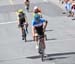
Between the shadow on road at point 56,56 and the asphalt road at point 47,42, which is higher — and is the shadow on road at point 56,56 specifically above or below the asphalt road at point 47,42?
above

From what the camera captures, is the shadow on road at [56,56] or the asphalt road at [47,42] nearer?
the shadow on road at [56,56]

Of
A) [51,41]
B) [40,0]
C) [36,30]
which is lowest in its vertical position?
[40,0]

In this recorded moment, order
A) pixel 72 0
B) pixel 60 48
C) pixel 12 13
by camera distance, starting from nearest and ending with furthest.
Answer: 1. pixel 60 48
2. pixel 72 0
3. pixel 12 13

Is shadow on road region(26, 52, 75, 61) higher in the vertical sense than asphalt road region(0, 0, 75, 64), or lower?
higher

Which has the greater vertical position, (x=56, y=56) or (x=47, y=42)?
(x=56, y=56)

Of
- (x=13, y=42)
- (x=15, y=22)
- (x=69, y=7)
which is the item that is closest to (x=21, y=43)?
(x=13, y=42)

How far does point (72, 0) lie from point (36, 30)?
56.7 feet

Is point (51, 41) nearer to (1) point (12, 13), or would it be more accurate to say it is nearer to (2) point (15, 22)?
(2) point (15, 22)

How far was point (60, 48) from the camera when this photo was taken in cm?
1948

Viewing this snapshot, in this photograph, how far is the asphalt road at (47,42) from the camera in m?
17.3

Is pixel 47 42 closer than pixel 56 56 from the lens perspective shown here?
No

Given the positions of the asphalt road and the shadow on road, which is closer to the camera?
the shadow on road

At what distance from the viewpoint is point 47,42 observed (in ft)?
70.7

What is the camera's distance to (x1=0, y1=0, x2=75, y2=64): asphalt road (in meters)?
17.3
